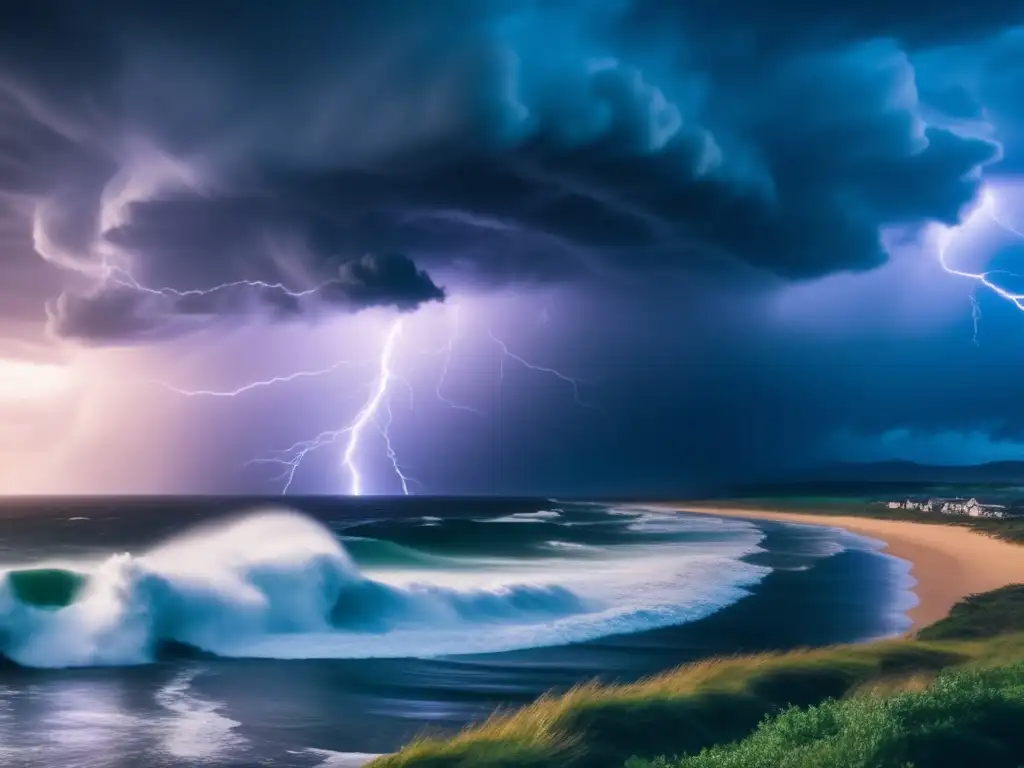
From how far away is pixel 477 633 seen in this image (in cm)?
2233

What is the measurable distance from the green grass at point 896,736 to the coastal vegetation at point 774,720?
0.5 inches

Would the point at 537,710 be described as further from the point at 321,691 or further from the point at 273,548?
the point at 273,548

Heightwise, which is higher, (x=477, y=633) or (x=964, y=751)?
(x=964, y=751)

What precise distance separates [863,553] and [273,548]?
2858 centimetres

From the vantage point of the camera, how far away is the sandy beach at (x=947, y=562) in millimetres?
25609

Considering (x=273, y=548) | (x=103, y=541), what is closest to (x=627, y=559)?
(x=273, y=548)

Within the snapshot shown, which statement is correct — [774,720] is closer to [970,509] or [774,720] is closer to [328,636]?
[328,636]

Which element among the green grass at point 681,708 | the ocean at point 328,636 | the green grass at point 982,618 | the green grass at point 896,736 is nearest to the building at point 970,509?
the ocean at point 328,636

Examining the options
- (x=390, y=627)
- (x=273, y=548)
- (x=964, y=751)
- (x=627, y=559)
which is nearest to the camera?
(x=964, y=751)

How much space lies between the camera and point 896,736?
295 inches

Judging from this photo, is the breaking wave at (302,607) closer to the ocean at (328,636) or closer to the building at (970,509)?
the ocean at (328,636)

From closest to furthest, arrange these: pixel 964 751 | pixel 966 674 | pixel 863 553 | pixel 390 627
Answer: pixel 964 751, pixel 966 674, pixel 390 627, pixel 863 553

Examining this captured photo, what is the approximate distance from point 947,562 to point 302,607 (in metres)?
25.9

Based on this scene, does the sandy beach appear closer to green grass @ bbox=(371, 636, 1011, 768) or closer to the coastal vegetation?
green grass @ bbox=(371, 636, 1011, 768)
